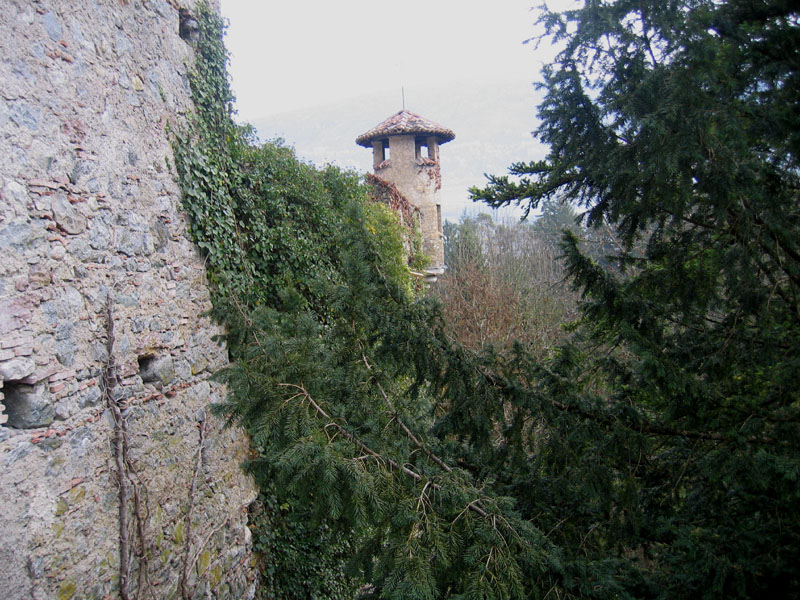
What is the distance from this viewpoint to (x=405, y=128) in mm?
13641

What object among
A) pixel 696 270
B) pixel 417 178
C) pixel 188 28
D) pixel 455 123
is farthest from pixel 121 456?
pixel 455 123

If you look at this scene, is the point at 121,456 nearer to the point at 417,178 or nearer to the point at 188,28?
the point at 188,28

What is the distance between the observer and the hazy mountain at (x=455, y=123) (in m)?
55.0

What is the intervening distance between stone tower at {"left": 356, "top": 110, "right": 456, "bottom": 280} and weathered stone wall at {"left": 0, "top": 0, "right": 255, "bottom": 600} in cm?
864

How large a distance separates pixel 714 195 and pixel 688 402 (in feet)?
4.18

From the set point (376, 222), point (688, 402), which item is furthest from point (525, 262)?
point (688, 402)

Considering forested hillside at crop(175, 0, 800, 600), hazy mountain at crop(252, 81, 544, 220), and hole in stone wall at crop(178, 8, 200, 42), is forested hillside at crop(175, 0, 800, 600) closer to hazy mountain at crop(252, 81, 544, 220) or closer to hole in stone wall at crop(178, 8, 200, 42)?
hole in stone wall at crop(178, 8, 200, 42)

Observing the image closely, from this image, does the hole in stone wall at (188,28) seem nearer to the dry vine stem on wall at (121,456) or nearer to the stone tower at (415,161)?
the dry vine stem on wall at (121,456)

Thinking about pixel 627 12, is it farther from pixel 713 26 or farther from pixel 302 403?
pixel 302 403

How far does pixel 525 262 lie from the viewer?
20812 millimetres

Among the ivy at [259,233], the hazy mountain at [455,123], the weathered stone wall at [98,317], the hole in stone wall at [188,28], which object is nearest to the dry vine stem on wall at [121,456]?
the weathered stone wall at [98,317]

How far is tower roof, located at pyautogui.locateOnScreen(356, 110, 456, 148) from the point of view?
45.0 ft

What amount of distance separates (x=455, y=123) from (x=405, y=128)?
54.5 meters

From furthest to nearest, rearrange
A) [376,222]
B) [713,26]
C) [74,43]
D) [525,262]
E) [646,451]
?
[525,262] < [376,222] < [74,43] < [646,451] < [713,26]
